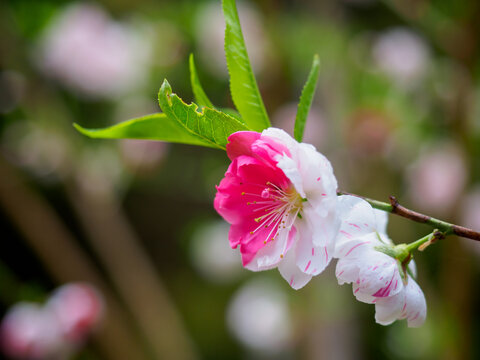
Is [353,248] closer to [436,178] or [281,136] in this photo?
[281,136]

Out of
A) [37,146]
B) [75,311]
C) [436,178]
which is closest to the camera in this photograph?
[75,311]

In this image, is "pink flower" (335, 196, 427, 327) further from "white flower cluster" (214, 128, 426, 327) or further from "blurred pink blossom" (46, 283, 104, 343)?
"blurred pink blossom" (46, 283, 104, 343)

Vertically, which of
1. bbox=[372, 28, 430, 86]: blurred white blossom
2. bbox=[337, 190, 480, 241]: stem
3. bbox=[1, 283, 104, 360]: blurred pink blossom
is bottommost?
bbox=[1, 283, 104, 360]: blurred pink blossom

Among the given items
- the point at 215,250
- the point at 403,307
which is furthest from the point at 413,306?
the point at 215,250

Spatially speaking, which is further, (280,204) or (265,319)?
(265,319)

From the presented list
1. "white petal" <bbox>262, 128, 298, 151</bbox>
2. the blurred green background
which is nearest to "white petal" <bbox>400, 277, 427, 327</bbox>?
"white petal" <bbox>262, 128, 298, 151</bbox>

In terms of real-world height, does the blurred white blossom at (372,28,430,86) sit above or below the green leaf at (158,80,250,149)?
below
